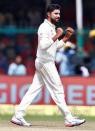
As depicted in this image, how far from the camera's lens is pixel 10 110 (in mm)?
16078

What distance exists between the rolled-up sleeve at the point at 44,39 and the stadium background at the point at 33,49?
3.19 m

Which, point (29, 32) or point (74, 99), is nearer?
point (74, 99)

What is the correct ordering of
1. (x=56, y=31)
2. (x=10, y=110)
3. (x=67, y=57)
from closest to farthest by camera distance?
1. (x=56, y=31)
2. (x=10, y=110)
3. (x=67, y=57)

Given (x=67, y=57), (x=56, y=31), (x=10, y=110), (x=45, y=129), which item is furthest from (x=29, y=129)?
(x=67, y=57)

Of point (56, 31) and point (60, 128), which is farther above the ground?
point (56, 31)

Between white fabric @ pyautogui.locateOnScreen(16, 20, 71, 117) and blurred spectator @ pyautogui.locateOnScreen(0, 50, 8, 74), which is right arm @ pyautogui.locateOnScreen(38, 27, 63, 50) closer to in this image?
white fabric @ pyautogui.locateOnScreen(16, 20, 71, 117)

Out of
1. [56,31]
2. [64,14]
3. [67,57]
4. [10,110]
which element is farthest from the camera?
[64,14]

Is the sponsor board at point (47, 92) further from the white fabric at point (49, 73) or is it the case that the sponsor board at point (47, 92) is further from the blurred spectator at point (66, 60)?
the white fabric at point (49, 73)

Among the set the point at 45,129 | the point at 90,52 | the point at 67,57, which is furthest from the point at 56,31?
the point at 90,52

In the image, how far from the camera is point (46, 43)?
461 inches

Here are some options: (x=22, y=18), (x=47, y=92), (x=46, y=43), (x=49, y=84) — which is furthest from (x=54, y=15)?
(x=22, y=18)

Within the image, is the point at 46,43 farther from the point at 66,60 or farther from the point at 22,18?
the point at 22,18

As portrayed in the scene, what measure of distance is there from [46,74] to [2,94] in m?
4.90

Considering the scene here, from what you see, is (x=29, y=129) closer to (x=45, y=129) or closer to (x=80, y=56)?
(x=45, y=129)
